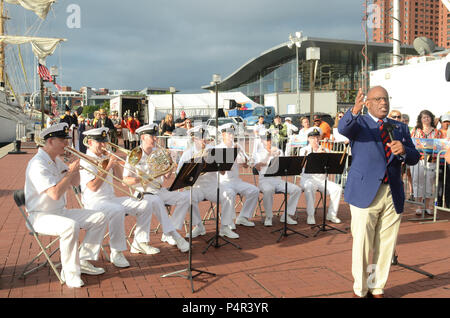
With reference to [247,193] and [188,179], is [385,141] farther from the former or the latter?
[247,193]

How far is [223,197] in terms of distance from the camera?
6324 millimetres

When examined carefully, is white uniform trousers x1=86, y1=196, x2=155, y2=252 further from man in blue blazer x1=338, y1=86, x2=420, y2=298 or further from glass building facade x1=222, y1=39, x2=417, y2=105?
glass building facade x1=222, y1=39, x2=417, y2=105

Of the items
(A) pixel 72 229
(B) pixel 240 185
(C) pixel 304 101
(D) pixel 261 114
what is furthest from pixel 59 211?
(C) pixel 304 101

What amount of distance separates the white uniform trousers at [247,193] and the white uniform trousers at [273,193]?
0.22 meters

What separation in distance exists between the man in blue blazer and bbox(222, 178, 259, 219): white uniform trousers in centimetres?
294

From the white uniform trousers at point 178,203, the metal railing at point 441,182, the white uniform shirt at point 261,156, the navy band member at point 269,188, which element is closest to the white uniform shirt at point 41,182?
the white uniform trousers at point 178,203

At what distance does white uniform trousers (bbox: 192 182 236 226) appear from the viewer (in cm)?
629

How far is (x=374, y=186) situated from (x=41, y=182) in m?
3.34

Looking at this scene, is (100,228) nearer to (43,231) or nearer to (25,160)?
(43,231)

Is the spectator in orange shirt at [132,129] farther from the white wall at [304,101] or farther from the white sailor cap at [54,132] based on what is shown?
the white wall at [304,101]

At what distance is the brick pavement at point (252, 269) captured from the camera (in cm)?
416

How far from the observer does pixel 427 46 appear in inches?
779

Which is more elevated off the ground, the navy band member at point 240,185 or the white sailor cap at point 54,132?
the white sailor cap at point 54,132
